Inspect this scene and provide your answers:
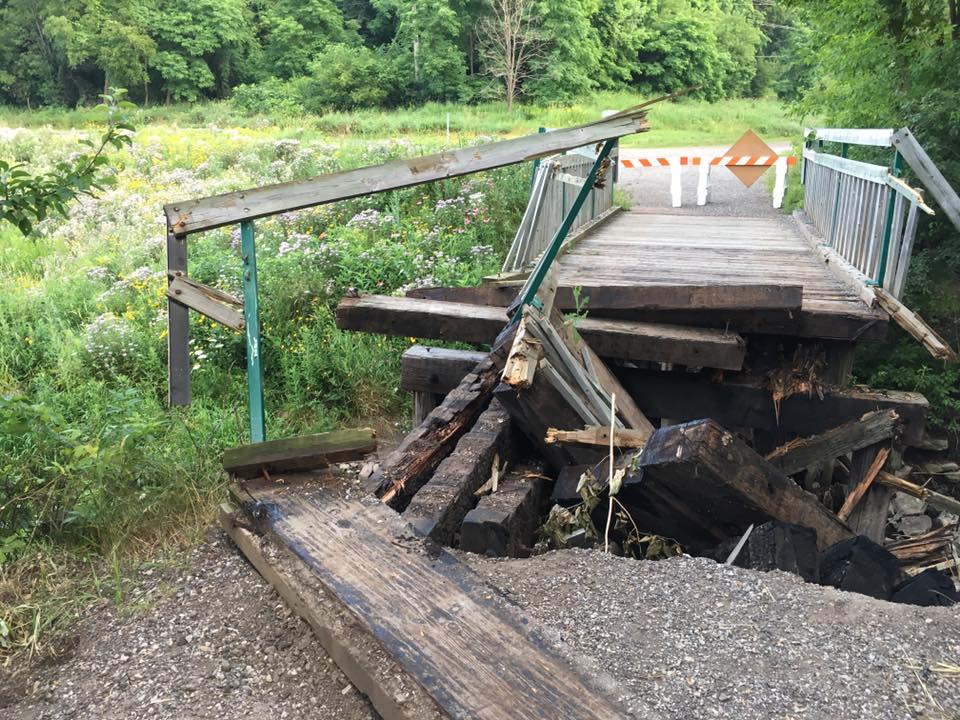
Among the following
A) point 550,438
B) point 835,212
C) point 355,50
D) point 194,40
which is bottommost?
point 550,438

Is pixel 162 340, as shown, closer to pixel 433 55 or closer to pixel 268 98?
pixel 433 55

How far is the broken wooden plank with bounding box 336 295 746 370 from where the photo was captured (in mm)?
4840

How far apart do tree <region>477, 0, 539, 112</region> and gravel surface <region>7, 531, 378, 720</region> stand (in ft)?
120

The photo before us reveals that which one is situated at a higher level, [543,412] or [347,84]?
[347,84]

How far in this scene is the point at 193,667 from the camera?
2.65 m

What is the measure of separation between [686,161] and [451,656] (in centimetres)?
1395

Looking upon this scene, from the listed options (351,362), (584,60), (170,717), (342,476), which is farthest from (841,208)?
(584,60)

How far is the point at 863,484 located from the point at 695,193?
11923 millimetres

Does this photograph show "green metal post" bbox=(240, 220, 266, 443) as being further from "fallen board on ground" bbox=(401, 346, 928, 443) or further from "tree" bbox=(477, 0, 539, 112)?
"tree" bbox=(477, 0, 539, 112)

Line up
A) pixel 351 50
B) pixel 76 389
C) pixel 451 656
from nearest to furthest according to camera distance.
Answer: pixel 451 656 → pixel 76 389 → pixel 351 50

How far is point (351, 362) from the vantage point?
669 centimetres

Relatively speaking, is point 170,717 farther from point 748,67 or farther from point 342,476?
point 748,67

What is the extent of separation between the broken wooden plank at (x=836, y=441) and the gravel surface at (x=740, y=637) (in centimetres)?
232

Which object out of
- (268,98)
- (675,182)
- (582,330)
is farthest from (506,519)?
(268,98)
